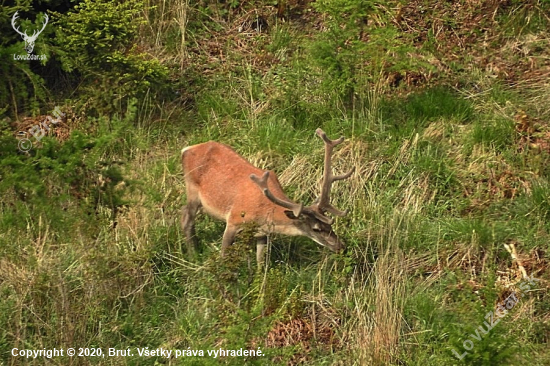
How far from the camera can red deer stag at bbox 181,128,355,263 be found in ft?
28.8

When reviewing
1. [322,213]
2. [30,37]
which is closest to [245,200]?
[322,213]

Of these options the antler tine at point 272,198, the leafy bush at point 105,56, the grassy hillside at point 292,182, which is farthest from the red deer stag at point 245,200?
the leafy bush at point 105,56

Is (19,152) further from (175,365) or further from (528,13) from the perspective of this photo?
(528,13)

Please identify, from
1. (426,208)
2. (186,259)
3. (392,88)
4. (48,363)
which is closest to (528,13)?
(392,88)

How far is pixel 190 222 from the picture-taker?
943cm

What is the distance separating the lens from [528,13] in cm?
1172

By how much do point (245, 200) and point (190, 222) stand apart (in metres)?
0.63

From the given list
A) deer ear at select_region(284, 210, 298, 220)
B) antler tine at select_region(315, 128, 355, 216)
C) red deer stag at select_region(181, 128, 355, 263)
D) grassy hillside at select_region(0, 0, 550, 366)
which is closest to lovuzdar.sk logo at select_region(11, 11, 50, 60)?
grassy hillside at select_region(0, 0, 550, 366)

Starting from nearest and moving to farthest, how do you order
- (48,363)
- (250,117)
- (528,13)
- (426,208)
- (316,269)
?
(48,363) < (316,269) < (426,208) < (250,117) < (528,13)

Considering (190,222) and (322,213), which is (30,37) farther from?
(322,213)

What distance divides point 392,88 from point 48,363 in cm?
539

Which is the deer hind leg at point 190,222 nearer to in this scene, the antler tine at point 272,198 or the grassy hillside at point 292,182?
the grassy hillside at point 292,182

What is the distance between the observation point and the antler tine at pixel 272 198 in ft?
27.9

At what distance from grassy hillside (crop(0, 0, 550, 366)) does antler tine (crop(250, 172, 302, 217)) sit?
40 centimetres
